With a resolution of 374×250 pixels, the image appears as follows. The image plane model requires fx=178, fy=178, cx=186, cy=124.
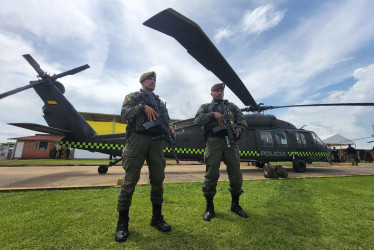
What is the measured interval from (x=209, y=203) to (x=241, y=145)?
6.49m

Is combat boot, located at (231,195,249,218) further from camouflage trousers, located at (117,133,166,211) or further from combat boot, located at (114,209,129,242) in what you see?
combat boot, located at (114,209,129,242)

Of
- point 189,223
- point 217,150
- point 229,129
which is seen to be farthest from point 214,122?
point 189,223

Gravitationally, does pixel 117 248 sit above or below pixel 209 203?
below

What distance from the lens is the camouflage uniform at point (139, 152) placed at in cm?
236

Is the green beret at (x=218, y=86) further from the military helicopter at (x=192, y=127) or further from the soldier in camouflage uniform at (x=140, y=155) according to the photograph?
the soldier in camouflage uniform at (x=140, y=155)

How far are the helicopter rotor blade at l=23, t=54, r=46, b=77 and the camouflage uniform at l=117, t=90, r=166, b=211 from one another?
654cm

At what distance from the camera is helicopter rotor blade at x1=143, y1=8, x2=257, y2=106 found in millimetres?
2778

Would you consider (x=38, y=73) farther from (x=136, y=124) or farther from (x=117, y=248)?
(x=117, y=248)

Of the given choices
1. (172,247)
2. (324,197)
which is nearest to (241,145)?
(324,197)

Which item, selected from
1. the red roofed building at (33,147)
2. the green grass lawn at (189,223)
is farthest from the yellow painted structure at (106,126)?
the green grass lawn at (189,223)

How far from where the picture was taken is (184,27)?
2953 millimetres

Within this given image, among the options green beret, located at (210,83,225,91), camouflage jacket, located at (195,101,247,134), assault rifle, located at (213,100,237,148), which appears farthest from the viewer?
green beret, located at (210,83,225,91)

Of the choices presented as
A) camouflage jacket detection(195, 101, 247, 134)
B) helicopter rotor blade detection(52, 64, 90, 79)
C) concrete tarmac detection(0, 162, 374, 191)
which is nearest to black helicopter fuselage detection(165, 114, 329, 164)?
concrete tarmac detection(0, 162, 374, 191)

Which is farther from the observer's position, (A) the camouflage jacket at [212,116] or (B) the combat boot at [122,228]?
(A) the camouflage jacket at [212,116]
